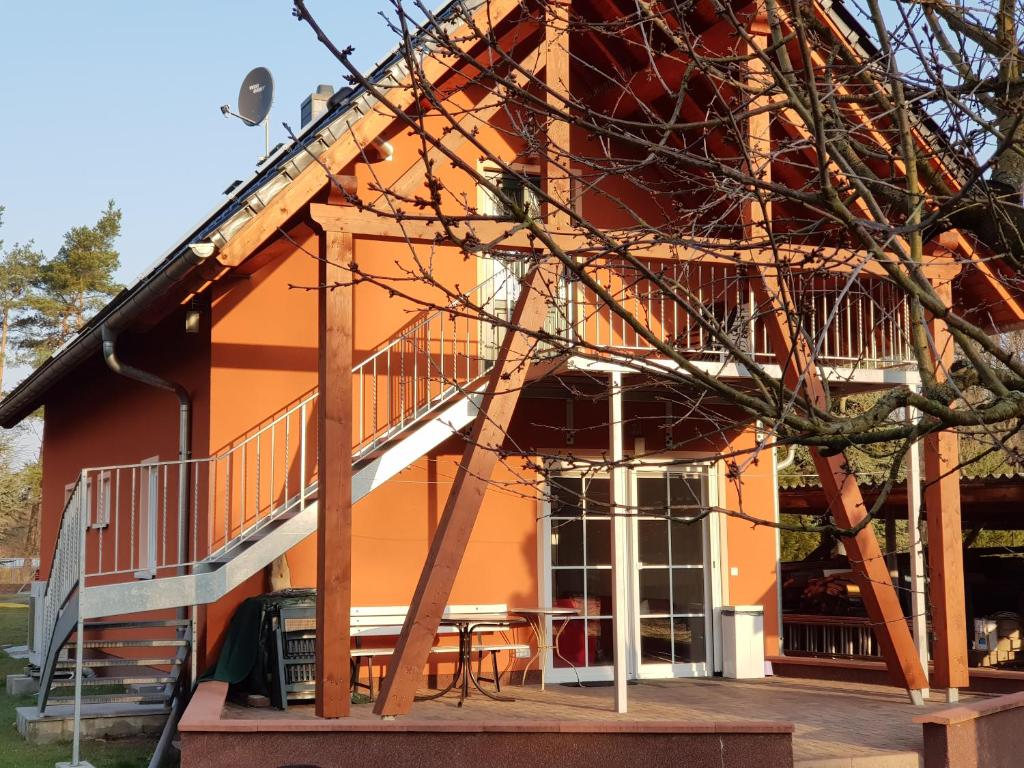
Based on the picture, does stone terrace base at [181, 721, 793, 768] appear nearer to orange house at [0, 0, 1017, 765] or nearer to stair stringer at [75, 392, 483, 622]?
orange house at [0, 0, 1017, 765]

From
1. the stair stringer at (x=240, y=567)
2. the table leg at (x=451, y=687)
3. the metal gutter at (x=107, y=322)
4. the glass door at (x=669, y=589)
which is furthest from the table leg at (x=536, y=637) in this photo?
the metal gutter at (x=107, y=322)

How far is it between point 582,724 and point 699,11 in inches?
272

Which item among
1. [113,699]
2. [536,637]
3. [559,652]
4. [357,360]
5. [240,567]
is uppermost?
[357,360]

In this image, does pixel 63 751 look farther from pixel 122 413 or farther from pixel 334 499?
pixel 122 413

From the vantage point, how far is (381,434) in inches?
412

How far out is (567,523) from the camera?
11.9 m

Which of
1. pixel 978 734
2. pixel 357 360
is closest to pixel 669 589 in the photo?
pixel 357 360

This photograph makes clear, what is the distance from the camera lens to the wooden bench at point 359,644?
9.51 metres

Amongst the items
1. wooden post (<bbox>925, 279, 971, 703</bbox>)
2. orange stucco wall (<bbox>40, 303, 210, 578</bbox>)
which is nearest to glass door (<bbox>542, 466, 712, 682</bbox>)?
wooden post (<bbox>925, 279, 971, 703</bbox>)

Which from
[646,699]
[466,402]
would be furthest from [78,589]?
[646,699]

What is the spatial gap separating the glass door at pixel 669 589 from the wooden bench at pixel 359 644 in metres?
1.60

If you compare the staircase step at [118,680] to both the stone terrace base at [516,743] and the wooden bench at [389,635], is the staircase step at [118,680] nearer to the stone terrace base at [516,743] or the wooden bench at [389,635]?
the stone terrace base at [516,743]

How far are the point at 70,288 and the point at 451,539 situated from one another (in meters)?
35.4

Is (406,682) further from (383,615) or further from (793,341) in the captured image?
(793,341)
